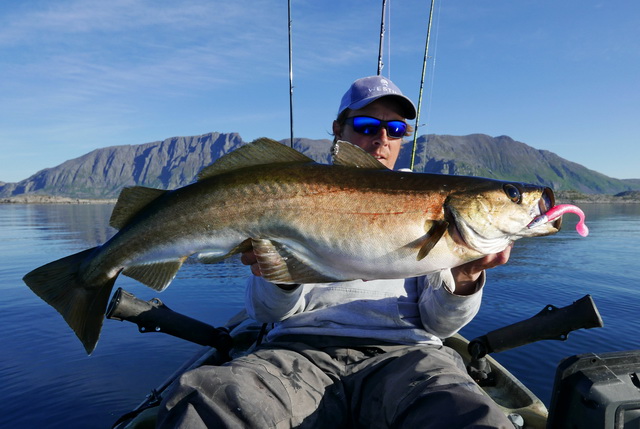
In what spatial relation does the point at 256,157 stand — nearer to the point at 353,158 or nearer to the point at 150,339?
the point at 353,158

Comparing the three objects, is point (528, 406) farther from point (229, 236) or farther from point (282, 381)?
point (229, 236)

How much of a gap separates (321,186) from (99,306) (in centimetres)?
212

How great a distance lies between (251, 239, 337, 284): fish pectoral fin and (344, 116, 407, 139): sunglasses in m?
2.51

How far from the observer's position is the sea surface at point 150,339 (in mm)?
7406

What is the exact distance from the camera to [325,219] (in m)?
3.02

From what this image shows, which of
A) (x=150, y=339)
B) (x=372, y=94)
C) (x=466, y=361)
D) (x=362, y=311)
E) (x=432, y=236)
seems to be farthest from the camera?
(x=150, y=339)

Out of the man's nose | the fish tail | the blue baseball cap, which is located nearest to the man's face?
the man's nose

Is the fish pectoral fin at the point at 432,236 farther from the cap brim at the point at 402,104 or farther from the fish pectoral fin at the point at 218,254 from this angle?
the cap brim at the point at 402,104

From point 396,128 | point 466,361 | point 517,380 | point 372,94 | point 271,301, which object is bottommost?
point 466,361

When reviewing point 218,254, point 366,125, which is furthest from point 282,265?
point 366,125

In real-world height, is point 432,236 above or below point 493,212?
below

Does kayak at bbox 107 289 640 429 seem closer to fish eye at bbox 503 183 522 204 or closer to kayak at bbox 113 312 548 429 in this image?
kayak at bbox 113 312 548 429

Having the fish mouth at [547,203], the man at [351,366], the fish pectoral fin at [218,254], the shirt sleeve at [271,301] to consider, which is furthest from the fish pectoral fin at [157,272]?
the fish mouth at [547,203]

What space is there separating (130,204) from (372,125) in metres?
2.93
